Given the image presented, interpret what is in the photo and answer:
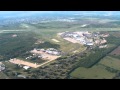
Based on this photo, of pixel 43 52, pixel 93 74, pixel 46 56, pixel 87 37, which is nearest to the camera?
pixel 93 74

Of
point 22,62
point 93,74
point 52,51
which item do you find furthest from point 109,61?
point 93,74

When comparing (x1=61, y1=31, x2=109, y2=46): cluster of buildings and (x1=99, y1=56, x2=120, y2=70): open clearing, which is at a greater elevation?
(x1=61, y1=31, x2=109, y2=46): cluster of buildings

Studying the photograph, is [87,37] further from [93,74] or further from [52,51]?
[93,74]

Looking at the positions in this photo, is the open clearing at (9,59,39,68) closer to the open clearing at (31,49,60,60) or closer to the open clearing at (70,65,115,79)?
the open clearing at (31,49,60,60)

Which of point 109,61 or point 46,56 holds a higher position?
point 46,56

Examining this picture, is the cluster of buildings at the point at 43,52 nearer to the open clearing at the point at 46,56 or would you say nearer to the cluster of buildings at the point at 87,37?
the open clearing at the point at 46,56

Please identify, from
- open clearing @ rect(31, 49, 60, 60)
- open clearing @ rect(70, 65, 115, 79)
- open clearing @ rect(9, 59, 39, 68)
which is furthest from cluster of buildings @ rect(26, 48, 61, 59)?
open clearing @ rect(70, 65, 115, 79)
